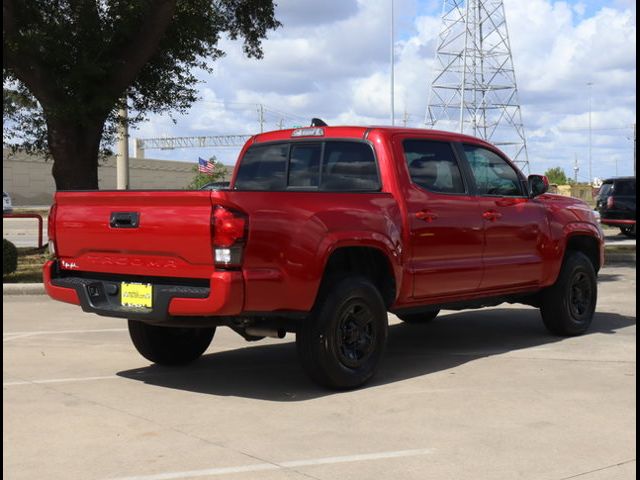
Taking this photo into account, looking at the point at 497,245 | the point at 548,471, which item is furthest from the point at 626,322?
the point at 548,471

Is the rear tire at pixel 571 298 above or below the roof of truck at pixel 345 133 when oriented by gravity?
below

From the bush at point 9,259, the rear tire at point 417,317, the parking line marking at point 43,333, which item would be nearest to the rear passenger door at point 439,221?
the rear tire at point 417,317

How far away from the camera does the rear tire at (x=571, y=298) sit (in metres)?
9.14

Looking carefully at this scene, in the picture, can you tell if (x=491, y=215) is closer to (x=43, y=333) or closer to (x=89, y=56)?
(x=43, y=333)

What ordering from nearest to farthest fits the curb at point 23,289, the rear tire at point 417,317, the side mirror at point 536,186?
1. the side mirror at point 536,186
2. the rear tire at point 417,317
3. the curb at point 23,289

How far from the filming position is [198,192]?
19.8ft

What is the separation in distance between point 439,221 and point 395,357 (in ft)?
4.59

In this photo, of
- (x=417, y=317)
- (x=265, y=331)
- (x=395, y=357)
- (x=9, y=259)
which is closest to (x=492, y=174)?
(x=395, y=357)

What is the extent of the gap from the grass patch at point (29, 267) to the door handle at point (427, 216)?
8.65m

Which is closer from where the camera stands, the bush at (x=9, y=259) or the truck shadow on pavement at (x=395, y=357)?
the truck shadow on pavement at (x=395, y=357)

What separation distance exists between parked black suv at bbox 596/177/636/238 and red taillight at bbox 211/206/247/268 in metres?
21.3

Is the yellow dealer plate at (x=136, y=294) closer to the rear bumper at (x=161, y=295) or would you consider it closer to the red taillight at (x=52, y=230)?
the rear bumper at (x=161, y=295)

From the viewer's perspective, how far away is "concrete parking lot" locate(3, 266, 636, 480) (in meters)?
4.95

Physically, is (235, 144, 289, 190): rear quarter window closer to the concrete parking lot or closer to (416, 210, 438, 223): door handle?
(416, 210, 438, 223): door handle
